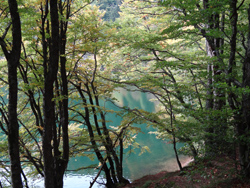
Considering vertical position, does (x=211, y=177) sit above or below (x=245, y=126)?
below

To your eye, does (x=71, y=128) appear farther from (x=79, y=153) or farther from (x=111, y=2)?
(x=111, y=2)

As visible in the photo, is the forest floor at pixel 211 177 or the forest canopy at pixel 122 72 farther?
the forest floor at pixel 211 177

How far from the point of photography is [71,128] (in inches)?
379

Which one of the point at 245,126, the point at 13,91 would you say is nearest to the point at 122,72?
the point at 245,126

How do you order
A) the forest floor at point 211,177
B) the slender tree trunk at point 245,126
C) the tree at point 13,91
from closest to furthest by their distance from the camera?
the tree at point 13,91 < the slender tree trunk at point 245,126 < the forest floor at point 211,177

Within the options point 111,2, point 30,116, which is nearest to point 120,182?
point 30,116

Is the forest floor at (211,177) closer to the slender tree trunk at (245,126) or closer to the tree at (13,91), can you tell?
the slender tree trunk at (245,126)

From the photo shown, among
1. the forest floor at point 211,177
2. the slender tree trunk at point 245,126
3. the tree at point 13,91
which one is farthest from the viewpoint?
the forest floor at point 211,177

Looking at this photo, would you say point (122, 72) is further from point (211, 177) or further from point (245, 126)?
point (245, 126)

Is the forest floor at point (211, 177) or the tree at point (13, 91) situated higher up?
the tree at point (13, 91)

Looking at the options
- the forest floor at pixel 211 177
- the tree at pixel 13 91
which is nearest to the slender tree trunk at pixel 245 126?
Answer: the forest floor at pixel 211 177

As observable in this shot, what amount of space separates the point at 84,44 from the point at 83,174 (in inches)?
397

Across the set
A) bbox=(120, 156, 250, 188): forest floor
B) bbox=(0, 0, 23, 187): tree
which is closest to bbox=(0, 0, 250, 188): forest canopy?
bbox=(0, 0, 23, 187): tree

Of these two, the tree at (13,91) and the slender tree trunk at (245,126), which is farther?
the slender tree trunk at (245,126)
